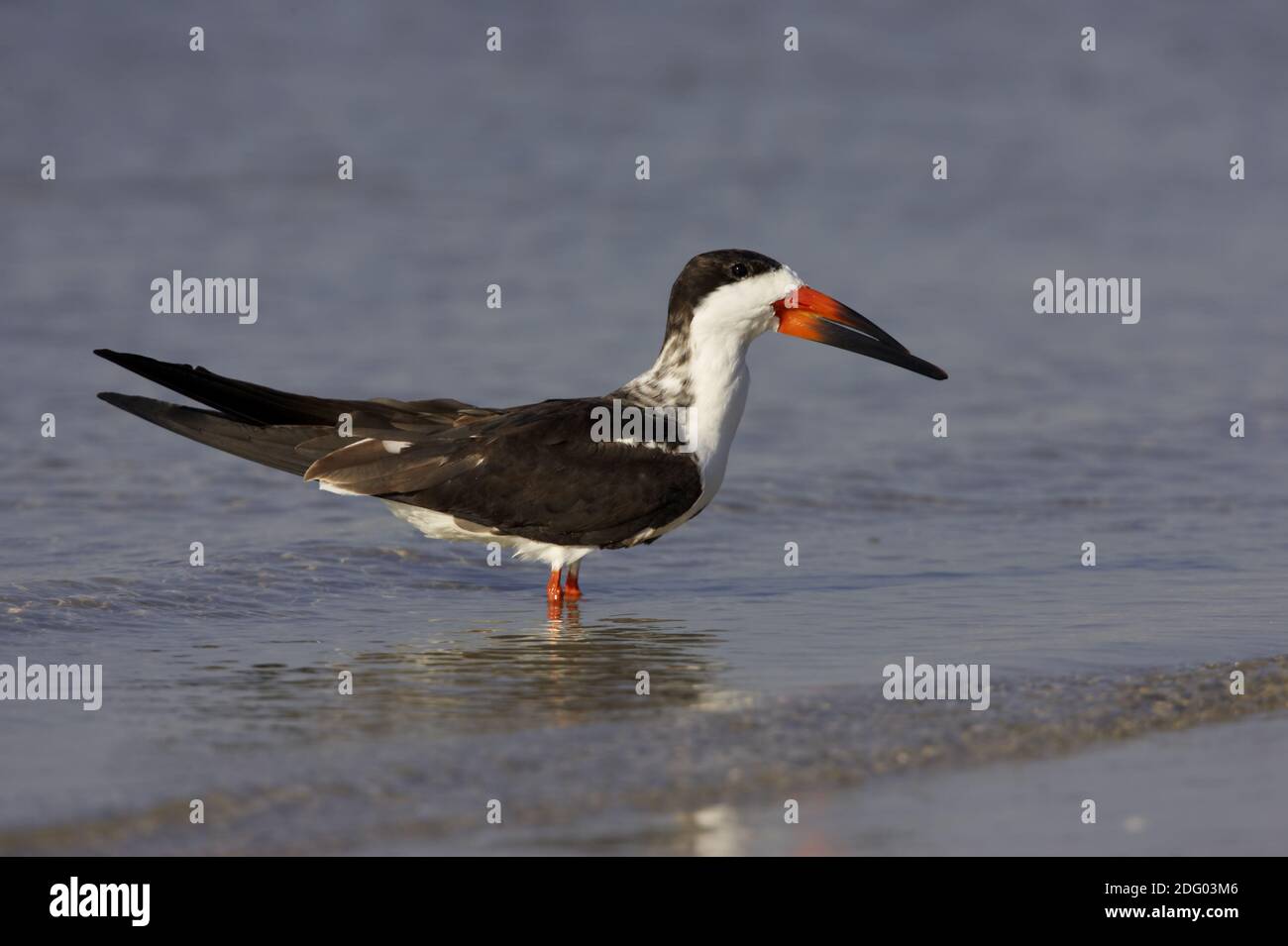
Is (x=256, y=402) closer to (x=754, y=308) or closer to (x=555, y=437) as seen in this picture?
(x=555, y=437)

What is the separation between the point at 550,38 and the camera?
1767 cm

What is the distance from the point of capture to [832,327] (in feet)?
24.4

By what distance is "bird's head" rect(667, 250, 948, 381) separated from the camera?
729 centimetres

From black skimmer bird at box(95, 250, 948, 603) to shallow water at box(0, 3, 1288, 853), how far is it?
43 centimetres

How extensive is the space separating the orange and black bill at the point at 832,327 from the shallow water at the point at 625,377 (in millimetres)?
1021

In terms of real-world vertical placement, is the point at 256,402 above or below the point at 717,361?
below

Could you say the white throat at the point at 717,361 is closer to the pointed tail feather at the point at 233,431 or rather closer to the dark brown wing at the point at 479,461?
the dark brown wing at the point at 479,461

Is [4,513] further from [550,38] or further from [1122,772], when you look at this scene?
[550,38]

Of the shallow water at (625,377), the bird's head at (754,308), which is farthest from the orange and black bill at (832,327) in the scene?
the shallow water at (625,377)

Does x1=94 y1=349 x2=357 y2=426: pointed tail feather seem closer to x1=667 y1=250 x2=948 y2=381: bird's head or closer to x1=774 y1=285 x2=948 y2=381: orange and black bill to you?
x1=667 y1=250 x2=948 y2=381: bird's head

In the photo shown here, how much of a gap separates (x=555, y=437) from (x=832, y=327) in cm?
131

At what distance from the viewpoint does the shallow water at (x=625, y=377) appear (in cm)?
513

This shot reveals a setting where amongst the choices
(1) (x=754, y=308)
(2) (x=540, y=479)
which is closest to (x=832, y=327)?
(1) (x=754, y=308)

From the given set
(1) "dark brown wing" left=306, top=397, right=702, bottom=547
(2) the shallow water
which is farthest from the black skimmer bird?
(2) the shallow water
